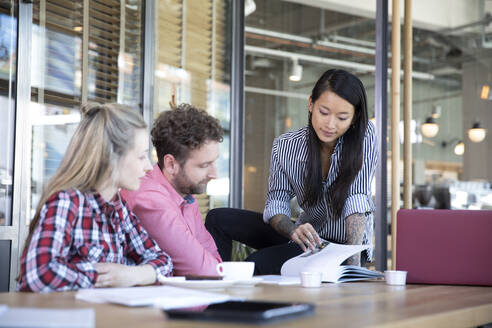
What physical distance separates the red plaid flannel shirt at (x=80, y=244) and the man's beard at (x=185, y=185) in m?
0.43

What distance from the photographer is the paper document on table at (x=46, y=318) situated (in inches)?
33.3

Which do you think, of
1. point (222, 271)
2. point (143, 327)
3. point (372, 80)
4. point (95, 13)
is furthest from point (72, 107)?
point (143, 327)

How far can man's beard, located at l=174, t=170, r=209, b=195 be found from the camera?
87.2 inches

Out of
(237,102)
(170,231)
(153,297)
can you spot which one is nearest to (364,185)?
(170,231)

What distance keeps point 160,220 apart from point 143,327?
103cm

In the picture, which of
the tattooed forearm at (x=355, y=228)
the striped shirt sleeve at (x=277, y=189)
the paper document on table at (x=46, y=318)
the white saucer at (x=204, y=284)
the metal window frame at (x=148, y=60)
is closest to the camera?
the paper document on table at (x=46, y=318)

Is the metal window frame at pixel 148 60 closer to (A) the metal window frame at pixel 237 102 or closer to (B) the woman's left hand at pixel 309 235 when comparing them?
(A) the metal window frame at pixel 237 102

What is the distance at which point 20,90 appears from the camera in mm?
3723

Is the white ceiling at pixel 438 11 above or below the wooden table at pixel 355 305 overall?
above

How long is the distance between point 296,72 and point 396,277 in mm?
3275

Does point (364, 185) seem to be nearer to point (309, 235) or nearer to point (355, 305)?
point (309, 235)

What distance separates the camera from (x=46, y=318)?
0.89 meters

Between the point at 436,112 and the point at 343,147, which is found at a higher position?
the point at 436,112

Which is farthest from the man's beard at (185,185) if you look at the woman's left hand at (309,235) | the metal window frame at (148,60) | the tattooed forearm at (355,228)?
the metal window frame at (148,60)
